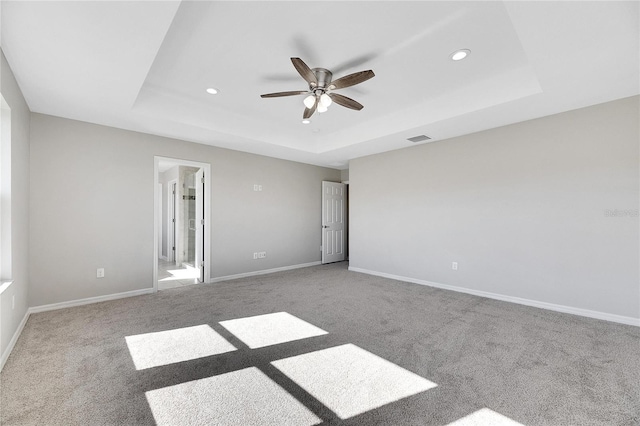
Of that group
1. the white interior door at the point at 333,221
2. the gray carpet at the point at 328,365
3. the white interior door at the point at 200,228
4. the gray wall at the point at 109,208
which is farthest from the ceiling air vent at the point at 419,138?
the white interior door at the point at 200,228

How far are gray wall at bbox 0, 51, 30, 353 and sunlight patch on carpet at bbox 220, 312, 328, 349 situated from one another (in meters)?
1.79

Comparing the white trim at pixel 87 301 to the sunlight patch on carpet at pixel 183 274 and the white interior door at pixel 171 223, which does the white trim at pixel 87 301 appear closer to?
the sunlight patch on carpet at pixel 183 274

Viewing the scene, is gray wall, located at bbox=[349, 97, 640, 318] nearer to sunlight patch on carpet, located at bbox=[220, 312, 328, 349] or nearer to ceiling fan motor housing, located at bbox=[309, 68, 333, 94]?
ceiling fan motor housing, located at bbox=[309, 68, 333, 94]

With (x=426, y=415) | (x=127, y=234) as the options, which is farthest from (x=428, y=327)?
(x=127, y=234)

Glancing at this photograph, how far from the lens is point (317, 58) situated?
2717 millimetres

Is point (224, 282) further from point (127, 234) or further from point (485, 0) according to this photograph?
point (485, 0)

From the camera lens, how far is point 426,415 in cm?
167

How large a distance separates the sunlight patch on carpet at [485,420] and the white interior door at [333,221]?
523cm

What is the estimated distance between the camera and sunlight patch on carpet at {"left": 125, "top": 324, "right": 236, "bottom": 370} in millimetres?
2291

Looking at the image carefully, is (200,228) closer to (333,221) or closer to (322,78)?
(333,221)

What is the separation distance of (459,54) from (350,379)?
301 cm

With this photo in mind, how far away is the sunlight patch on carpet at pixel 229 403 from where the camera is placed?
1.61m

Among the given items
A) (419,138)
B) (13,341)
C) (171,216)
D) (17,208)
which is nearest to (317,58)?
(419,138)

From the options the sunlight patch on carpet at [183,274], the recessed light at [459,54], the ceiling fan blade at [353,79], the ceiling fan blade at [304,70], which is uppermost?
the recessed light at [459,54]
